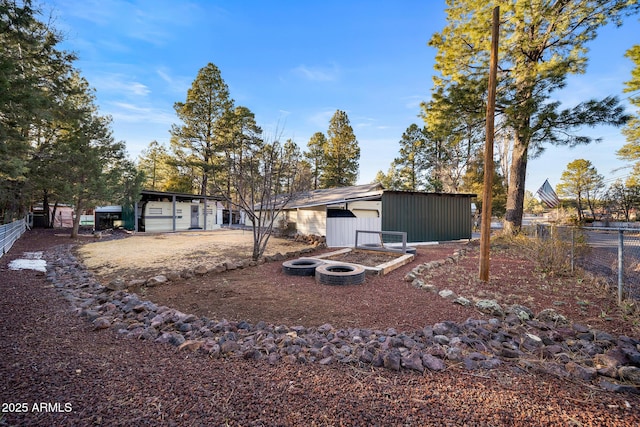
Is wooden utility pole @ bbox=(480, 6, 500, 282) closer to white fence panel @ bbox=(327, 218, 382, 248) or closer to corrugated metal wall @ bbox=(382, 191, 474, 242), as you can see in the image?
corrugated metal wall @ bbox=(382, 191, 474, 242)

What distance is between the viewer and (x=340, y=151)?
96.5 ft

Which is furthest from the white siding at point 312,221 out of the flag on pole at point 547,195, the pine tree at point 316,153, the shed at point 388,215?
the flag on pole at point 547,195

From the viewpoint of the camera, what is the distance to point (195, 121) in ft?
77.1

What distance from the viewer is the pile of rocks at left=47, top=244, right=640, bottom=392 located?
2.38 m

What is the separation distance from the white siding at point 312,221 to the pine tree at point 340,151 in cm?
1566

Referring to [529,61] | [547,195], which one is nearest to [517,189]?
[529,61]

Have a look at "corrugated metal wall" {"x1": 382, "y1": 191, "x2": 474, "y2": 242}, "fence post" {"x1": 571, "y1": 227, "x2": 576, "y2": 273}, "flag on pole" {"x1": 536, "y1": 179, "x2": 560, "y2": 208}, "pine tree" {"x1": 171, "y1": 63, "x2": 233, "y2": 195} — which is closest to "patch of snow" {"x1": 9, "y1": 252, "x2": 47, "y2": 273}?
"corrugated metal wall" {"x1": 382, "y1": 191, "x2": 474, "y2": 242}

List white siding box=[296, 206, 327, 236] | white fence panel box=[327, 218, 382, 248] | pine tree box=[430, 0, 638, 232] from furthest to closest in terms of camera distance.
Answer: white siding box=[296, 206, 327, 236]
white fence panel box=[327, 218, 382, 248]
pine tree box=[430, 0, 638, 232]

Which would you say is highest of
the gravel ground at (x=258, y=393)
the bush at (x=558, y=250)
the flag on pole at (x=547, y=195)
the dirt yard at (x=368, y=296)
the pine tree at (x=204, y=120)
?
the pine tree at (x=204, y=120)

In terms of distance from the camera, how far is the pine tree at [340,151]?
1155 inches

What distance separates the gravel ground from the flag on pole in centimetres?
2323

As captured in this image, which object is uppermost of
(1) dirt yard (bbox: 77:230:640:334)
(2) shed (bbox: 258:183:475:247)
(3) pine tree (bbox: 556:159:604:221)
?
(3) pine tree (bbox: 556:159:604:221)

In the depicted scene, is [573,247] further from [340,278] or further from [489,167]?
[340,278]

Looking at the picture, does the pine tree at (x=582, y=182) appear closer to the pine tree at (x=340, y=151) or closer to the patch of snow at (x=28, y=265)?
the pine tree at (x=340, y=151)
